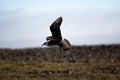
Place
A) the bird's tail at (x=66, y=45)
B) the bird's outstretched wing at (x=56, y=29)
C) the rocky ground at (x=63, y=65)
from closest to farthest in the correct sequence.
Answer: the bird's outstretched wing at (x=56, y=29) < the bird's tail at (x=66, y=45) < the rocky ground at (x=63, y=65)

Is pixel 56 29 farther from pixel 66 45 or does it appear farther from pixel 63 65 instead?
pixel 63 65

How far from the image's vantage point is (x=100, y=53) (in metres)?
27.0

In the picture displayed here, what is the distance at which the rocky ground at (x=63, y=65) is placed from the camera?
1710 centimetres

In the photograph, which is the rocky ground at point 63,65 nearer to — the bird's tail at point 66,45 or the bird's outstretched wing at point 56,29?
the bird's tail at point 66,45

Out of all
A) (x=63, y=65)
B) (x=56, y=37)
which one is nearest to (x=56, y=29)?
(x=56, y=37)

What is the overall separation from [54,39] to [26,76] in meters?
6.41

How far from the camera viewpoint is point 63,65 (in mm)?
20859

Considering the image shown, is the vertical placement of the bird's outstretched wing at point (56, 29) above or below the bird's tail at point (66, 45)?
above

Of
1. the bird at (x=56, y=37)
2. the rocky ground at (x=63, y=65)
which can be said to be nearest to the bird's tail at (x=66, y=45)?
the bird at (x=56, y=37)

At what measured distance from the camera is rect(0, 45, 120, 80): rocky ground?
1710cm

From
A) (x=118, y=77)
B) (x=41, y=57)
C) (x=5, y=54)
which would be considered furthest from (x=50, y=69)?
(x=5, y=54)

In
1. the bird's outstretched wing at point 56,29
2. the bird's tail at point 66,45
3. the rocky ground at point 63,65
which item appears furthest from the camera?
the rocky ground at point 63,65

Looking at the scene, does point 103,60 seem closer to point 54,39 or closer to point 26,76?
point 26,76

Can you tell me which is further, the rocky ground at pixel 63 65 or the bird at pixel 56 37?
the rocky ground at pixel 63 65
